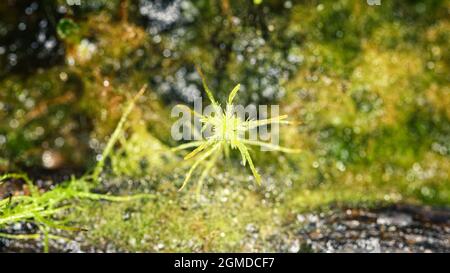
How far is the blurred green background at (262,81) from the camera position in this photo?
6.47 feet

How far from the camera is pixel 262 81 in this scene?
2.01 metres

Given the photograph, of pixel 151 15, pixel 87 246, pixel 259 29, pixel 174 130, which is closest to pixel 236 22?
pixel 259 29

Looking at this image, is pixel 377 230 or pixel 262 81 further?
pixel 262 81

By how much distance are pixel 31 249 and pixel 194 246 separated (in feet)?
1.90

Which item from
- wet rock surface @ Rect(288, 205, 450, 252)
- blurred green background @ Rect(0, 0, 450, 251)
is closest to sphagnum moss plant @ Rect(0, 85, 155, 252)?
blurred green background @ Rect(0, 0, 450, 251)

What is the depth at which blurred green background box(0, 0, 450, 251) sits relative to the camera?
1971mm

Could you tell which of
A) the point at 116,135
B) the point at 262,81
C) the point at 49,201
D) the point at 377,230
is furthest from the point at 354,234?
the point at 49,201

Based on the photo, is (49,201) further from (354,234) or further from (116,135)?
(354,234)

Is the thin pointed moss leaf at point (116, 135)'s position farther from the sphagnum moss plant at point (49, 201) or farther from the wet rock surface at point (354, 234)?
the wet rock surface at point (354, 234)

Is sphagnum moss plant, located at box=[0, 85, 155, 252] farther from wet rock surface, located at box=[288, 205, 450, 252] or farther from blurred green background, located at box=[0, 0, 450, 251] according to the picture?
wet rock surface, located at box=[288, 205, 450, 252]

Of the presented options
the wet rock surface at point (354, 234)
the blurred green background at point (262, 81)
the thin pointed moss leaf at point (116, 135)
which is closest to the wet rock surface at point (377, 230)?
the wet rock surface at point (354, 234)

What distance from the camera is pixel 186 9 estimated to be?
2027 mm

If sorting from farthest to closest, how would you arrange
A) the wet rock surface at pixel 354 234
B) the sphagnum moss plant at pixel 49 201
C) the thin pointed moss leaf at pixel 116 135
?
the thin pointed moss leaf at pixel 116 135
the wet rock surface at pixel 354 234
the sphagnum moss plant at pixel 49 201

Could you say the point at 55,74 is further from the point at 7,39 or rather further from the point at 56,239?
the point at 56,239
